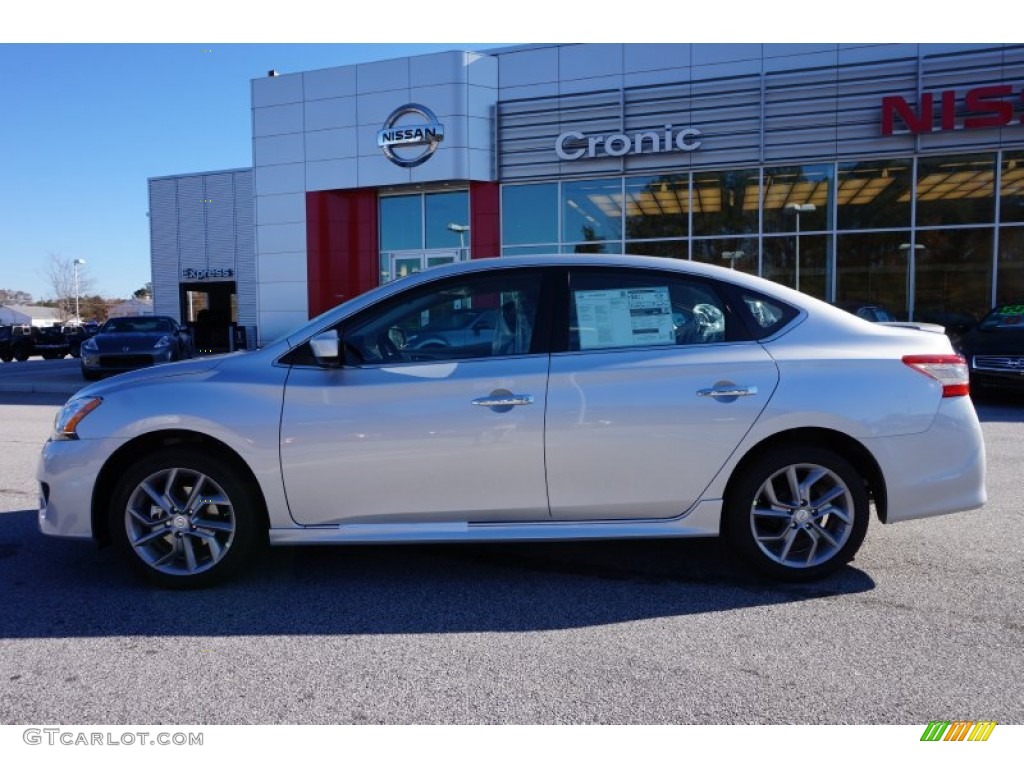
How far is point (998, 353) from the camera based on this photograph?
11.3 metres

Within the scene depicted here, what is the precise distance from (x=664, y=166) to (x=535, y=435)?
1461cm

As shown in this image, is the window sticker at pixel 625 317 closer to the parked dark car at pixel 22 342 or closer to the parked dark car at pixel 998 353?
the parked dark car at pixel 998 353

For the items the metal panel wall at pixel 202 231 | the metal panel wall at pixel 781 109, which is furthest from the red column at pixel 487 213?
the metal panel wall at pixel 202 231

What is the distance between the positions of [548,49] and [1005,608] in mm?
16295

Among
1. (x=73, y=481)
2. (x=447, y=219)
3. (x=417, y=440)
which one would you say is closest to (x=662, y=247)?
(x=447, y=219)

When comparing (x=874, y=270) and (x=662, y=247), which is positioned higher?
(x=662, y=247)

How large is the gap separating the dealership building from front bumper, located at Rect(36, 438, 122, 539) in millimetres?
14638

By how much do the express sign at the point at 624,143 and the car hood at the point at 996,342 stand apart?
7187mm

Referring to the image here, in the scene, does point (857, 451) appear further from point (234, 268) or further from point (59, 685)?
point (234, 268)

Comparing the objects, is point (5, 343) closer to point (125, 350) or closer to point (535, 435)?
point (125, 350)

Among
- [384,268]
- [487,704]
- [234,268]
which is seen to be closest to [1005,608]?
[487,704]

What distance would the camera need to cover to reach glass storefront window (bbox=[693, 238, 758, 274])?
17125 mm

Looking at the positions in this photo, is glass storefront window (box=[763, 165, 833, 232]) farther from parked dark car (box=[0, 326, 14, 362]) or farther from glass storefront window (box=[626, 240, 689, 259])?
parked dark car (box=[0, 326, 14, 362])

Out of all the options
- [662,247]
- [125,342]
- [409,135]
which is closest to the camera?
[125,342]
